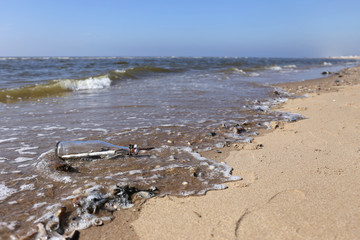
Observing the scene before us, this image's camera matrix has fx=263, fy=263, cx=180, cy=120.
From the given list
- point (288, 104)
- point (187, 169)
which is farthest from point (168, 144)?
point (288, 104)

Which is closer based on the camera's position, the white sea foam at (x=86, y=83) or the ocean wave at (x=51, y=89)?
the ocean wave at (x=51, y=89)

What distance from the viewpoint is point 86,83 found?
10.3 meters

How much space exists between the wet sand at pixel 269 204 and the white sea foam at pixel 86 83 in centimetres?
806

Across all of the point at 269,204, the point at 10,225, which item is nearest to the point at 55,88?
the point at 10,225

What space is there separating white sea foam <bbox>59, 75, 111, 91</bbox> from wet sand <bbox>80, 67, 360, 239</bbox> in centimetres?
806

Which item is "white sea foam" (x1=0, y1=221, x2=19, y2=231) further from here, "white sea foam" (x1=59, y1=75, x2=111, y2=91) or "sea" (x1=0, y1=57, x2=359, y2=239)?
"white sea foam" (x1=59, y1=75, x2=111, y2=91)

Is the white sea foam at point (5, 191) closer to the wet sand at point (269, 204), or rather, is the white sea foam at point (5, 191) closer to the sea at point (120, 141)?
the sea at point (120, 141)

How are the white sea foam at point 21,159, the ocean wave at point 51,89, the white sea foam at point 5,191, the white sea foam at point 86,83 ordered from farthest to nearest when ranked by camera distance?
the white sea foam at point 86,83, the ocean wave at point 51,89, the white sea foam at point 21,159, the white sea foam at point 5,191

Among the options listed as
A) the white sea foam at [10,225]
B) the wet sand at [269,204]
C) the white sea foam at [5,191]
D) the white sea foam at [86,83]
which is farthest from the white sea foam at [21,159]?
the white sea foam at [86,83]

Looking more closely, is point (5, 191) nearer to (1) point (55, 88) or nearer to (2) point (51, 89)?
(2) point (51, 89)

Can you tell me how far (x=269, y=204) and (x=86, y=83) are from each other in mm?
9705

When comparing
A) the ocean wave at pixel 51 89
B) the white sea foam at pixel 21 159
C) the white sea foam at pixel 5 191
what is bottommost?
the white sea foam at pixel 5 191

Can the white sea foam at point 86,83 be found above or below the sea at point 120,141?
above

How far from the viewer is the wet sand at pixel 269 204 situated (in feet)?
5.34
